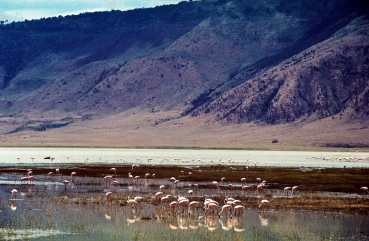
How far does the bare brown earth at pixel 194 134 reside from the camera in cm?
12162

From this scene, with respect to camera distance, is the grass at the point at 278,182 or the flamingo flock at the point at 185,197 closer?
the flamingo flock at the point at 185,197

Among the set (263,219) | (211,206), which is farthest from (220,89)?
(211,206)

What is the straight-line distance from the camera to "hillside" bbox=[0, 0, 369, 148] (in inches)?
5256

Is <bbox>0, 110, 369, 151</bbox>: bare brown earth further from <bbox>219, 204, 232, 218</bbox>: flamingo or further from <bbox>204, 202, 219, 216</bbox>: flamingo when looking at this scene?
<bbox>204, 202, 219, 216</bbox>: flamingo

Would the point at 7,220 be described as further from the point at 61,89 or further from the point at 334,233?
the point at 61,89

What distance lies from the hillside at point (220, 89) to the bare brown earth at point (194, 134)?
210 millimetres

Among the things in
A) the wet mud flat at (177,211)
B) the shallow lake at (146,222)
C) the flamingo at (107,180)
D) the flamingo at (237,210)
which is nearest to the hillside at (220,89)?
the flamingo at (107,180)

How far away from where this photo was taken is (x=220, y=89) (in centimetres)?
15762

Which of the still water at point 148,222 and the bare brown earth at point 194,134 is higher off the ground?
the bare brown earth at point 194,134

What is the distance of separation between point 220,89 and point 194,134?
968 inches

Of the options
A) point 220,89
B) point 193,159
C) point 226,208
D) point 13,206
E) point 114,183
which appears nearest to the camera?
point 226,208

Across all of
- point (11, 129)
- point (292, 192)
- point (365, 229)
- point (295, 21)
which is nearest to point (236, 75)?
point (295, 21)

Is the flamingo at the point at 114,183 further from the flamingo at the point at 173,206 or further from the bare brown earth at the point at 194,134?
the bare brown earth at the point at 194,134

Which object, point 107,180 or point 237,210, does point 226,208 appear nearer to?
point 237,210
